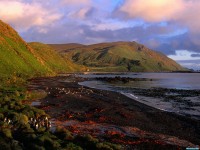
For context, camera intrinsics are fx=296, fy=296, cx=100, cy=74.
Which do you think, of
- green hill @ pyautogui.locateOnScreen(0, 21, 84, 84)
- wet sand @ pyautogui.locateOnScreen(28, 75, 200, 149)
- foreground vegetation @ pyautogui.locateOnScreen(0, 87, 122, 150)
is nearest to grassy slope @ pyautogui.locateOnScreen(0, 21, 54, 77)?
green hill @ pyautogui.locateOnScreen(0, 21, 84, 84)

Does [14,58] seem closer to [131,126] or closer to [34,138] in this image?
[131,126]

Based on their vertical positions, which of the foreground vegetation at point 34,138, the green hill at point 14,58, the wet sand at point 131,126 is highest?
the green hill at point 14,58

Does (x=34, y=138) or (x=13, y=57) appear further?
(x=13, y=57)

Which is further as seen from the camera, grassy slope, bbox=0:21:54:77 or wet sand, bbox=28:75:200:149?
grassy slope, bbox=0:21:54:77

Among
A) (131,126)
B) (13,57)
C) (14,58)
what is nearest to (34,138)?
(131,126)

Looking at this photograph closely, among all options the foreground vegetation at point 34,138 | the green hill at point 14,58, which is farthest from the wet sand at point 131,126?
the green hill at point 14,58

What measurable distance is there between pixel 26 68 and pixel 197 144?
10909cm

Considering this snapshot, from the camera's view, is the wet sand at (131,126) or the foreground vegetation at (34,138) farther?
the wet sand at (131,126)

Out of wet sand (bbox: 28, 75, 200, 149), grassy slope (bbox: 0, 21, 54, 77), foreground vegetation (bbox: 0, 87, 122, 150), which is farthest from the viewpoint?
grassy slope (bbox: 0, 21, 54, 77)

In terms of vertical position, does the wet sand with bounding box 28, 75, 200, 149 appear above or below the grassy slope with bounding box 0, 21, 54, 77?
below

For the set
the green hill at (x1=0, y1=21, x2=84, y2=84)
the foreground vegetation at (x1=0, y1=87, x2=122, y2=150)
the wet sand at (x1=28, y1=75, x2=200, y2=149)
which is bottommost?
the wet sand at (x1=28, y1=75, x2=200, y2=149)

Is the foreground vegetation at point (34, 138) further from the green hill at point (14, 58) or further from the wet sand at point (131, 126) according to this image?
the green hill at point (14, 58)

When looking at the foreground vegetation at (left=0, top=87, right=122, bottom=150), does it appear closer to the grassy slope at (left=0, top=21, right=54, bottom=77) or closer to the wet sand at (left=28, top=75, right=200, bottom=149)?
the wet sand at (left=28, top=75, right=200, bottom=149)

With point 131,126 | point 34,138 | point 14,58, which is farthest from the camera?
point 14,58
